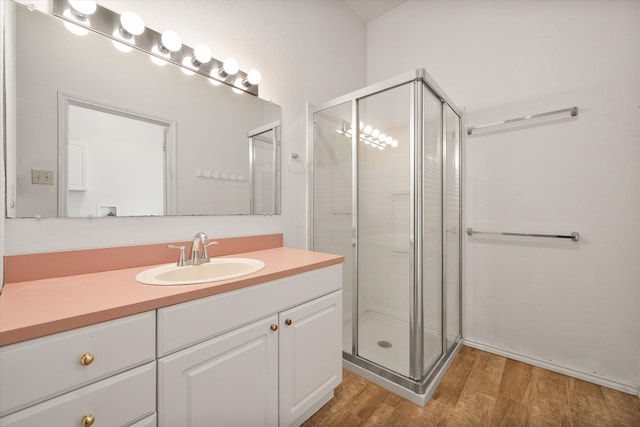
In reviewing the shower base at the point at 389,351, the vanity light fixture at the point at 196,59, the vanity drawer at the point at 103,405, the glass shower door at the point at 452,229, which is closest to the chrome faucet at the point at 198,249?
the vanity drawer at the point at 103,405

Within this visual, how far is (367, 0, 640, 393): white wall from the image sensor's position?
1594 millimetres

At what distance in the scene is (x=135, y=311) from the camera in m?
0.76

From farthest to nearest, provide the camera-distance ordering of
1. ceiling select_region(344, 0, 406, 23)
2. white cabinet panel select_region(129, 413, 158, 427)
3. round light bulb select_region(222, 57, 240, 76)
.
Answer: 1. ceiling select_region(344, 0, 406, 23)
2. round light bulb select_region(222, 57, 240, 76)
3. white cabinet panel select_region(129, 413, 158, 427)

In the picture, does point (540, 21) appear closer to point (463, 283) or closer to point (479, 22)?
point (479, 22)

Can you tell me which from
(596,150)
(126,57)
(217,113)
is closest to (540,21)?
(596,150)

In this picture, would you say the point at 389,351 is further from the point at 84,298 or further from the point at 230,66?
the point at 230,66

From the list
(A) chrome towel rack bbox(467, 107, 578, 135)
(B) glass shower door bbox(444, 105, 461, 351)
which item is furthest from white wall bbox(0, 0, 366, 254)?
(A) chrome towel rack bbox(467, 107, 578, 135)

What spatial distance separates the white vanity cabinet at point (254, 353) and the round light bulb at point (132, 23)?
4.03 feet

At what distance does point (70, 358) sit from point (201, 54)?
1.40m

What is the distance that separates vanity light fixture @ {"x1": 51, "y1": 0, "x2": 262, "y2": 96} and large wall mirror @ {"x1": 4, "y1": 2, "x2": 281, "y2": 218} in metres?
0.03

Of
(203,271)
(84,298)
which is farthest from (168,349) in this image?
(203,271)

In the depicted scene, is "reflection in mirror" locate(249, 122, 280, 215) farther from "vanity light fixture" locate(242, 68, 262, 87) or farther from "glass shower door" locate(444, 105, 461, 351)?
"glass shower door" locate(444, 105, 461, 351)

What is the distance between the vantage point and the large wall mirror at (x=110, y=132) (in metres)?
1.01

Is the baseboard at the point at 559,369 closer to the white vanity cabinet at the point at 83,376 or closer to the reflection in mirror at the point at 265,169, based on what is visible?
the reflection in mirror at the point at 265,169
